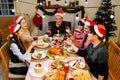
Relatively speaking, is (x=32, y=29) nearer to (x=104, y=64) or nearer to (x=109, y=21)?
(x=109, y=21)

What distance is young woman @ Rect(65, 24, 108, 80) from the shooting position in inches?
82.8

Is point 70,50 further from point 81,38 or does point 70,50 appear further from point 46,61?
point 81,38

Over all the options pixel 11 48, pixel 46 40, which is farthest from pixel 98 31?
pixel 11 48

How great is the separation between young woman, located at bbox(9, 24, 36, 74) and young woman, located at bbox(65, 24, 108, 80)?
845 millimetres

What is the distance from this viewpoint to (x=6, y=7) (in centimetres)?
481

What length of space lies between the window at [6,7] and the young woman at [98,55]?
10.0ft

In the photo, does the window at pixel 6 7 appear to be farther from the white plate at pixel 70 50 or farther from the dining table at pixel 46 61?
the white plate at pixel 70 50

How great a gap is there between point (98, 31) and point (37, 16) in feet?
8.64

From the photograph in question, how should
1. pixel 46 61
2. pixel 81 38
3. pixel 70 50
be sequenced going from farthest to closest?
pixel 81 38 < pixel 70 50 < pixel 46 61

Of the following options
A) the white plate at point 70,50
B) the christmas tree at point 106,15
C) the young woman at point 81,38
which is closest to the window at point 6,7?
the christmas tree at point 106,15

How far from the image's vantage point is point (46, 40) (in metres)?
2.96

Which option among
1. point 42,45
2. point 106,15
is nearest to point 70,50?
point 42,45

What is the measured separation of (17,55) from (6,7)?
8.73ft

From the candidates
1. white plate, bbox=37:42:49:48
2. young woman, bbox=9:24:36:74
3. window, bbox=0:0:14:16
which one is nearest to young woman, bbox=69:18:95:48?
white plate, bbox=37:42:49:48
